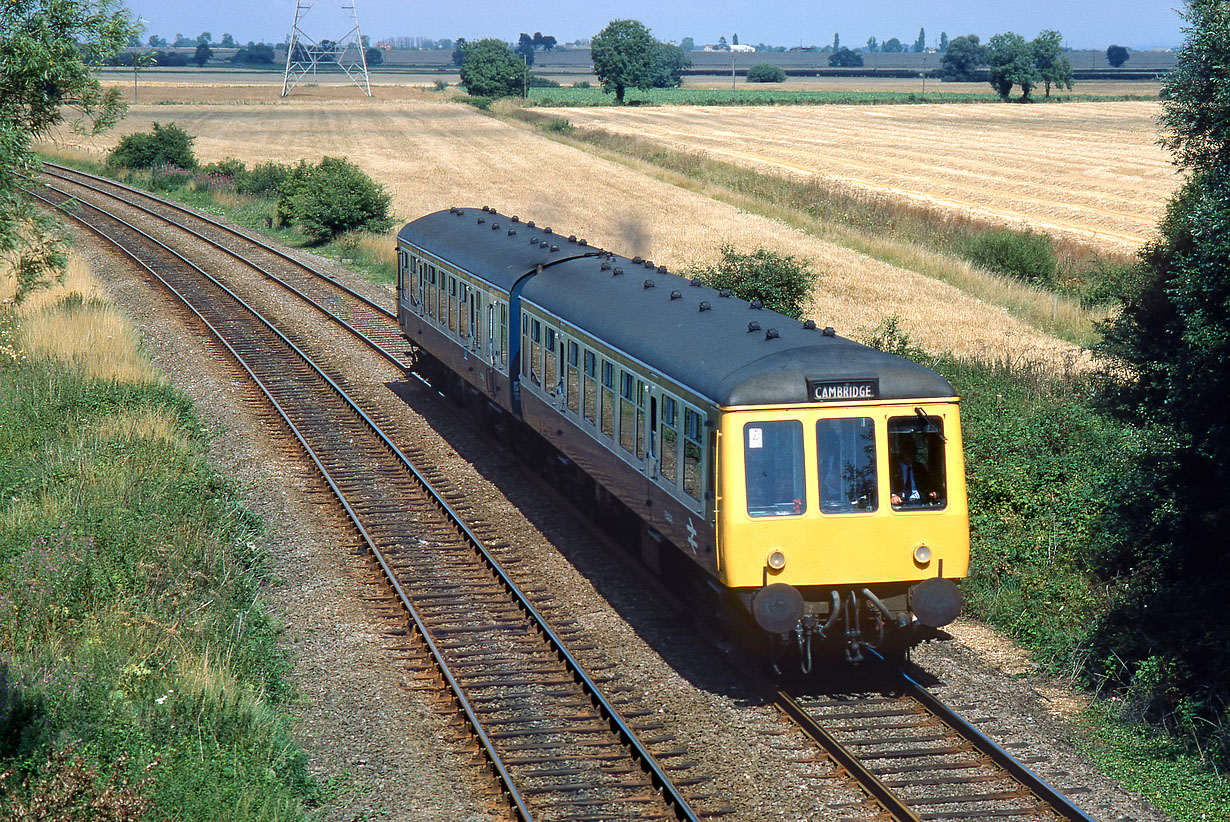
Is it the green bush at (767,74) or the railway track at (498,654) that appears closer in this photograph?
the railway track at (498,654)

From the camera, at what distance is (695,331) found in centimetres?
1206

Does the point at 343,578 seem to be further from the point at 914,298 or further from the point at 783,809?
the point at 914,298

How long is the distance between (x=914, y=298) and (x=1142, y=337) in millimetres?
12886

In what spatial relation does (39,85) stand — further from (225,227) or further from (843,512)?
(225,227)

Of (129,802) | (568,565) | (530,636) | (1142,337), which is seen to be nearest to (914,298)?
(1142,337)

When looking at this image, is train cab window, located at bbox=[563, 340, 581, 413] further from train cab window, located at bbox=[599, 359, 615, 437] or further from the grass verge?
the grass verge

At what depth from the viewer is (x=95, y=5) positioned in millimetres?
16500

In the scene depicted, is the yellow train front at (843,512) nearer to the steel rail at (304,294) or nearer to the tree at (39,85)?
the tree at (39,85)

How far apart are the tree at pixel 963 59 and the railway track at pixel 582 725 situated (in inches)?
6554

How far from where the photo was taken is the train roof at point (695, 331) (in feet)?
33.7

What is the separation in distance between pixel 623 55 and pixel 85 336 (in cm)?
10525

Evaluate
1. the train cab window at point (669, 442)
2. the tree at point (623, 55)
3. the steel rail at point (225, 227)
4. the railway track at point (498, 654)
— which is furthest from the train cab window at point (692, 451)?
the tree at point (623, 55)

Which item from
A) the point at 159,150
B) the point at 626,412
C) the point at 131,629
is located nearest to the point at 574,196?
the point at 159,150

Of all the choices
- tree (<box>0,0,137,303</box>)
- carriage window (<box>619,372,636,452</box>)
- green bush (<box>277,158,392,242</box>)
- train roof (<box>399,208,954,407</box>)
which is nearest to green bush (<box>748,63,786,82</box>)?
green bush (<box>277,158,392,242</box>)
